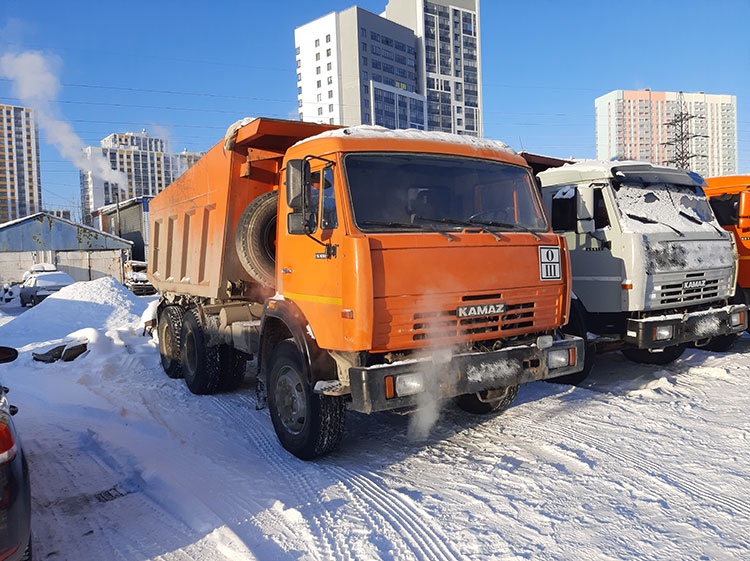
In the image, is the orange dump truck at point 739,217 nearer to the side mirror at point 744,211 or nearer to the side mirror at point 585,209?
the side mirror at point 744,211

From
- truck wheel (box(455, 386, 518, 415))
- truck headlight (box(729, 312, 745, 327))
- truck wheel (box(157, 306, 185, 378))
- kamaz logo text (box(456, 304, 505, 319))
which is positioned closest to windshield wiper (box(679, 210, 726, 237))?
truck headlight (box(729, 312, 745, 327))

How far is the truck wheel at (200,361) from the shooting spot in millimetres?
7375

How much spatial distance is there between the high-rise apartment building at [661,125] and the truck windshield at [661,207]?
57308mm

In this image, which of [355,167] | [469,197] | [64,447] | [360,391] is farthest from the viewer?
[64,447]

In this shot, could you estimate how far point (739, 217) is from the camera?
9.18m

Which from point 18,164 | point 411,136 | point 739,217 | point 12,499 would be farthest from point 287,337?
point 18,164

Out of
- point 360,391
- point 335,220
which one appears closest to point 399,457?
point 360,391

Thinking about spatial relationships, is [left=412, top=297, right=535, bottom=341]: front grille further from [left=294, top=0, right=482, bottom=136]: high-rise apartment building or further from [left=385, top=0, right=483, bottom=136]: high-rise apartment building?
A: [left=385, top=0, right=483, bottom=136]: high-rise apartment building

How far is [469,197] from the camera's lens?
15.9 ft

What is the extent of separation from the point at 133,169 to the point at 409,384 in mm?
72557

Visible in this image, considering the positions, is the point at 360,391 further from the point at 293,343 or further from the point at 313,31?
the point at 313,31

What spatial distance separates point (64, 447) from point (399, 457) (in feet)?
10.7

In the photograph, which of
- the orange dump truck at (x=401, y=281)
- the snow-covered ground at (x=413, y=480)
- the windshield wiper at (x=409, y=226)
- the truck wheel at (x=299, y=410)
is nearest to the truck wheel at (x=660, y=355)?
the snow-covered ground at (x=413, y=480)

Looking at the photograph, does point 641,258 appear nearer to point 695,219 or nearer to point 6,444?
point 695,219
